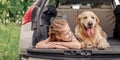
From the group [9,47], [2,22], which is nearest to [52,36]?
[9,47]

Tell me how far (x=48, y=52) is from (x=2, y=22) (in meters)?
7.96

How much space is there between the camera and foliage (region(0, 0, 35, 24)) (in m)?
12.2

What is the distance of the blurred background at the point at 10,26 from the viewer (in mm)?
7433

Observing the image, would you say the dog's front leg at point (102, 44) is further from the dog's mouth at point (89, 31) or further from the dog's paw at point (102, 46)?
the dog's mouth at point (89, 31)

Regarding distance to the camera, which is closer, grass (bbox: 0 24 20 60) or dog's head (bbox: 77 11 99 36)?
dog's head (bbox: 77 11 99 36)

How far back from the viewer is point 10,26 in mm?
11461

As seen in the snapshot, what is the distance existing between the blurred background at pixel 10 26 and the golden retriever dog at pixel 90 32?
199cm

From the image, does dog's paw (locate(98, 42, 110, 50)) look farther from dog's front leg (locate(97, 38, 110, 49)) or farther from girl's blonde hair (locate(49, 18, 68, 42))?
girl's blonde hair (locate(49, 18, 68, 42))

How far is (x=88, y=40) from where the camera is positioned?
5246 millimetres

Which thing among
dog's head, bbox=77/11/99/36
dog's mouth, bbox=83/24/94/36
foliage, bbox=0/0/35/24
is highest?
foliage, bbox=0/0/35/24

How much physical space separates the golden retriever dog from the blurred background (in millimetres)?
1988

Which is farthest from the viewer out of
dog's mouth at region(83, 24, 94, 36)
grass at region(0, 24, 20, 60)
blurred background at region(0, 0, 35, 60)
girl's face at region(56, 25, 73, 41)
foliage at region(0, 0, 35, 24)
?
foliage at region(0, 0, 35, 24)

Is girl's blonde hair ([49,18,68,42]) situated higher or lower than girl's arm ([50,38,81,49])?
higher

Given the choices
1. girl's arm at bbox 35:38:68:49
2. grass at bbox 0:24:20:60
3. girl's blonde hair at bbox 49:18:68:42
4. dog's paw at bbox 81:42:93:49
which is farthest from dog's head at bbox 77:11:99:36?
grass at bbox 0:24:20:60
